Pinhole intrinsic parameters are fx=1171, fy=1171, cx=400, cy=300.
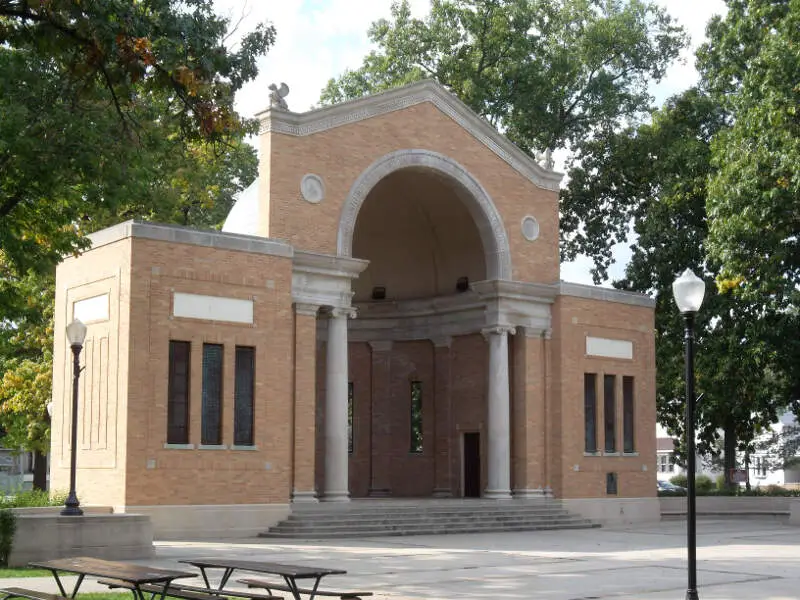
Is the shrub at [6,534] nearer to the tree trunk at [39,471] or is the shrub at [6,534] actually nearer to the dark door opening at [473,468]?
the dark door opening at [473,468]

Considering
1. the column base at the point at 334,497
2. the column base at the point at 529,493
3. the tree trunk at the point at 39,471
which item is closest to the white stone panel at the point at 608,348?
the column base at the point at 529,493

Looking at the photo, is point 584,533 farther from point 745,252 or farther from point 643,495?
point 745,252

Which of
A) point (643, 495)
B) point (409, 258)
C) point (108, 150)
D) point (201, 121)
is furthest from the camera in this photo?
point (409, 258)

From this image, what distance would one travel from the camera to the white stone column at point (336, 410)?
103 feet

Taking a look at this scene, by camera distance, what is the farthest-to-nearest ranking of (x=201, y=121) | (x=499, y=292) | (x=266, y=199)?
1. (x=499, y=292)
2. (x=266, y=199)
3. (x=201, y=121)

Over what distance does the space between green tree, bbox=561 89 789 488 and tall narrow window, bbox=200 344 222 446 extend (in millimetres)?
18562

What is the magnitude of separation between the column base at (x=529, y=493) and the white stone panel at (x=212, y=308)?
1081cm

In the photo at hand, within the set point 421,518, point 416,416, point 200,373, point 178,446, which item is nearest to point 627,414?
point 416,416

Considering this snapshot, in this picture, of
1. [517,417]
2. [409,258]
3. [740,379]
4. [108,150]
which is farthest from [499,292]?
[108,150]

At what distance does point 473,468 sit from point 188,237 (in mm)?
15255

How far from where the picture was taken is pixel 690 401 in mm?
15023

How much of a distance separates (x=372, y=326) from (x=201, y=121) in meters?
29.7

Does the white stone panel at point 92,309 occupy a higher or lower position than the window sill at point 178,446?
higher

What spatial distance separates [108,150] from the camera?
21.2m
